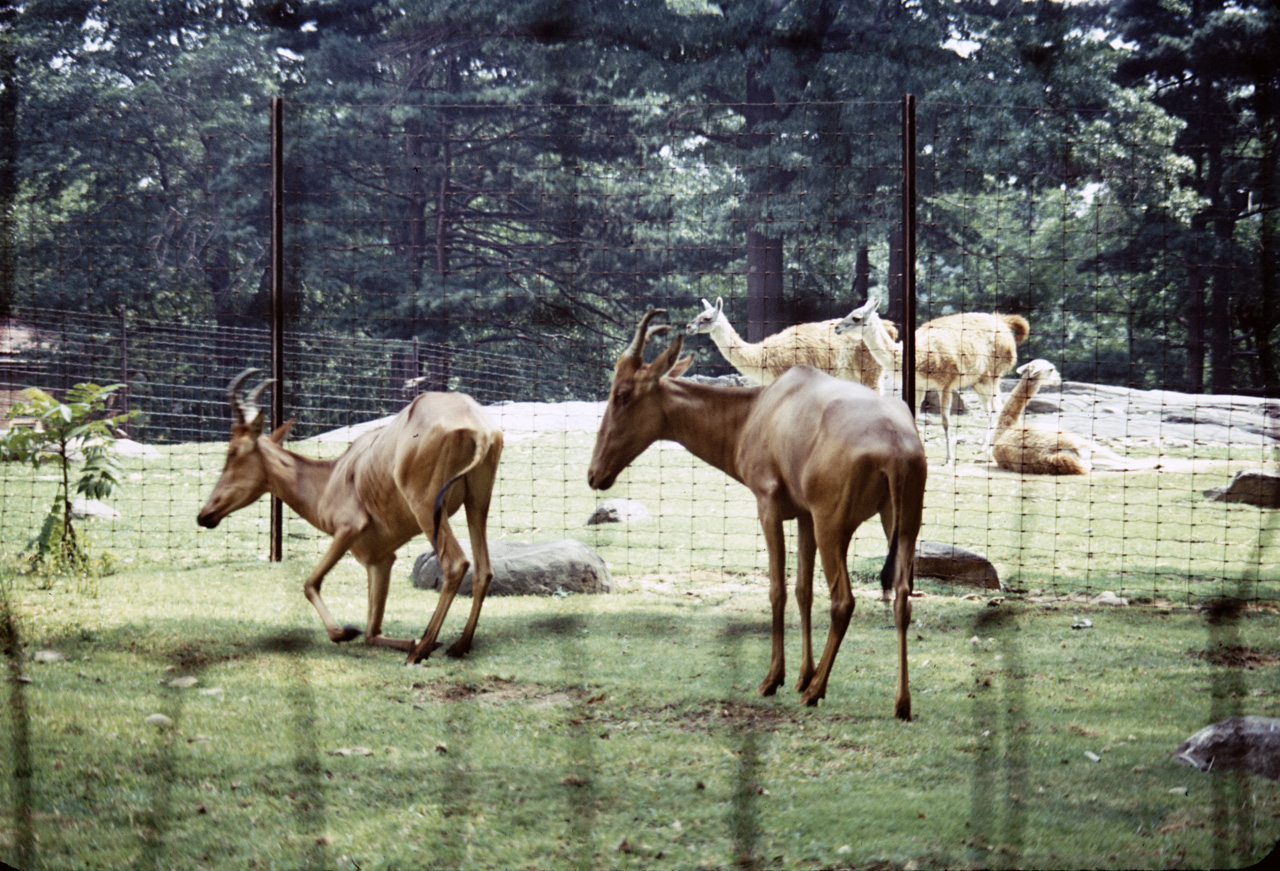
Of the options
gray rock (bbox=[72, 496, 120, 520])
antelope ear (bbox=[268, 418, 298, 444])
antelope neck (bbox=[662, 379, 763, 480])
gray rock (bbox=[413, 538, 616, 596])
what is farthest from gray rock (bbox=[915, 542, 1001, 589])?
gray rock (bbox=[72, 496, 120, 520])

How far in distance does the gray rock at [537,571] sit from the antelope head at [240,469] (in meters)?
1.30

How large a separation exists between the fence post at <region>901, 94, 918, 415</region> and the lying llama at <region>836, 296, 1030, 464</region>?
15.0 ft

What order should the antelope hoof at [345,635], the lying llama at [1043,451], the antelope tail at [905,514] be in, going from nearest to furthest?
the antelope tail at [905,514], the antelope hoof at [345,635], the lying llama at [1043,451]

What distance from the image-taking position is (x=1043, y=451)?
36.9 feet

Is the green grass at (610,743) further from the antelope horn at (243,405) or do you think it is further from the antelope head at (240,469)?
the antelope horn at (243,405)

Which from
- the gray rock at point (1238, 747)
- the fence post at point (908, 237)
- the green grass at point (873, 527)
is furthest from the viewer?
the green grass at point (873, 527)

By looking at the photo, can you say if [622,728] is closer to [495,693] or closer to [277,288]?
[495,693]

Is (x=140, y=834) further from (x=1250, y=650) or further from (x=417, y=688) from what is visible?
(x=1250, y=650)

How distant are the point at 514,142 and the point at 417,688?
47.4ft

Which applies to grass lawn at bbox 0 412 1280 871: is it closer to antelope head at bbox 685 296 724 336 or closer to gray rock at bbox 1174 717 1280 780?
gray rock at bbox 1174 717 1280 780

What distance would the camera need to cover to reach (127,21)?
1858cm

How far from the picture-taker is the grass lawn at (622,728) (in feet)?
11.1

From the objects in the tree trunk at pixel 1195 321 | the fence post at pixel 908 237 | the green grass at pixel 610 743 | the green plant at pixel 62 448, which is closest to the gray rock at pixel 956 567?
the green grass at pixel 610 743

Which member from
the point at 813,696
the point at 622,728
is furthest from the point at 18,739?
the point at 813,696
